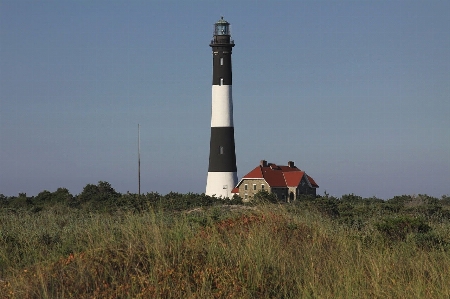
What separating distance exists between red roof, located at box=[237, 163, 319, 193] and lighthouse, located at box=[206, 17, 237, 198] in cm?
547

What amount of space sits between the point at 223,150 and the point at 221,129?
1234 millimetres

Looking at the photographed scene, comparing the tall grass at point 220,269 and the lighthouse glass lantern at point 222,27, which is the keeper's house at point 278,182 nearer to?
the lighthouse glass lantern at point 222,27

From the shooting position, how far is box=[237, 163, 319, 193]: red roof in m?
47.2

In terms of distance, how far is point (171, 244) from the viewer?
9523 millimetres

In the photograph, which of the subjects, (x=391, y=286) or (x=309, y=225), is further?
(x=309, y=225)

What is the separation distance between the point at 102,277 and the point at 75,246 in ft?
9.49

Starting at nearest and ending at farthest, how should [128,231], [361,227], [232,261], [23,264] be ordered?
1. [232,261]
2. [128,231]
3. [23,264]
4. [361,227]

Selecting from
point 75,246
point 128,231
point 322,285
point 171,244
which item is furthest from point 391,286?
point 75,246

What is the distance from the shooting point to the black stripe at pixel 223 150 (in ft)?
135

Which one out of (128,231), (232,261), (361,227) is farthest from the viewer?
(361,227)

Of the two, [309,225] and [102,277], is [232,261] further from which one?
[309,225]

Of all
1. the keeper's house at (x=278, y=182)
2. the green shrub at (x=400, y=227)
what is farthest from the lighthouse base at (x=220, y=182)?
the green shrub at (x=400, y=227)

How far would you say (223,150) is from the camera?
41.2 metres

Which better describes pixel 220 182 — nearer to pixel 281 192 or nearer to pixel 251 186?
pixel 251 186
